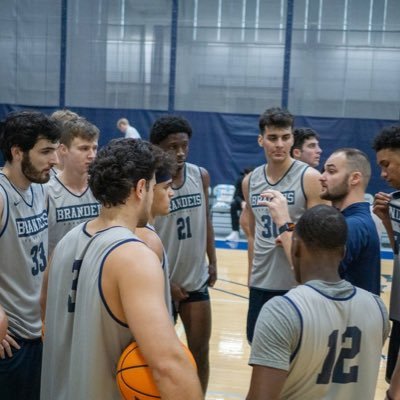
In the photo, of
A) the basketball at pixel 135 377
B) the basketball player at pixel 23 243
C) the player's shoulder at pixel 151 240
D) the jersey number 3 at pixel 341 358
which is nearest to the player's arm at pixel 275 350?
the jersey number 3 at pixel 341 358

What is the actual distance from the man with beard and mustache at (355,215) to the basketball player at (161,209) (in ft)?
3.05

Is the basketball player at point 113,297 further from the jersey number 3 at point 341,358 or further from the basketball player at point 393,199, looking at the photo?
the basketball player at point 393,199

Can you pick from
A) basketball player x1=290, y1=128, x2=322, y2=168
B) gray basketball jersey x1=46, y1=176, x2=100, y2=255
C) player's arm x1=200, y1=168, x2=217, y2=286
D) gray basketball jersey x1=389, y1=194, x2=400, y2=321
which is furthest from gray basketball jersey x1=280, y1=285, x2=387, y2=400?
basketball player x1=290, y1=128, x2=322, y2=168

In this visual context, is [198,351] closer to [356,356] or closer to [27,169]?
[27,169]

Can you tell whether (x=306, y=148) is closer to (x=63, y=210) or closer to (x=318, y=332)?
(x=63, y=210)

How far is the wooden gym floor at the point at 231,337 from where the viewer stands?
4703 mm

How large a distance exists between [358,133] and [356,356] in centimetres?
1056

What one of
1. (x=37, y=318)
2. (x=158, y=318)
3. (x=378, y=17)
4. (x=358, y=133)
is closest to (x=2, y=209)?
(x=37, y=318)

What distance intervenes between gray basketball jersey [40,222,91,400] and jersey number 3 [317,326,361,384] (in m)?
0.91

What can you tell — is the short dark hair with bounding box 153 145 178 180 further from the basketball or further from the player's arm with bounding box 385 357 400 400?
the player's arm with bounding box 385 357 400 400

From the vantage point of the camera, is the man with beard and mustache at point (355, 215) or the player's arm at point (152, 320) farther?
the man with beard and mustache at point (355, 215)

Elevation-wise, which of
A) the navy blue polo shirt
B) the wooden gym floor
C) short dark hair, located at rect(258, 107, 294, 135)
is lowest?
the wooden gym floor

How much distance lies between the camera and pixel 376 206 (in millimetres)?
3584

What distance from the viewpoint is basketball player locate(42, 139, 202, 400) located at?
1811mm
